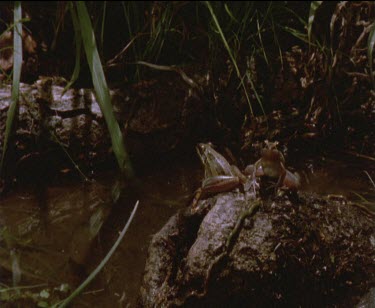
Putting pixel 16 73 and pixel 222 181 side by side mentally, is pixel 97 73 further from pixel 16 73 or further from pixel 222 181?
pixel 222 181

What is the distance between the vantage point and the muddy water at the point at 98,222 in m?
1.98

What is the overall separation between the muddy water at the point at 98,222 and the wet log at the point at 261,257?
19 cm

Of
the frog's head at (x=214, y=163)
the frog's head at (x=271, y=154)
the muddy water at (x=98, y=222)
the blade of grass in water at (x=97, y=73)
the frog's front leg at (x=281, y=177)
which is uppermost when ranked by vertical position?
the blade of grass in water at (x=97, y=73)

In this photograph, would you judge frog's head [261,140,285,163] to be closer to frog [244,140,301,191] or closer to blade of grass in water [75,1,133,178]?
frog [244,140,301,191]

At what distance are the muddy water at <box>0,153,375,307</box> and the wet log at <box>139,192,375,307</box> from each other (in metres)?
0.19

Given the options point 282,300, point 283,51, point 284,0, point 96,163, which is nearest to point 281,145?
point 283,51

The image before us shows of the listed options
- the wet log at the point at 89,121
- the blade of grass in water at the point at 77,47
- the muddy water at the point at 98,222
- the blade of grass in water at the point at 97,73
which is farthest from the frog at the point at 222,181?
the blade of grass in water at the point at 77,47

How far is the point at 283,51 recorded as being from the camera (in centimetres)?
292

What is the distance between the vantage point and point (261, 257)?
1.71 m

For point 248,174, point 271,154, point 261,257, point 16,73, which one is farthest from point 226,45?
point 261,257

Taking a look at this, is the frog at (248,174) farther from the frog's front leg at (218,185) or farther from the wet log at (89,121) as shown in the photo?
the wet log at (89,121)

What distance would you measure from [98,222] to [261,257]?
36.4 inches

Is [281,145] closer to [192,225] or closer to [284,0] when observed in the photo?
[284,0]

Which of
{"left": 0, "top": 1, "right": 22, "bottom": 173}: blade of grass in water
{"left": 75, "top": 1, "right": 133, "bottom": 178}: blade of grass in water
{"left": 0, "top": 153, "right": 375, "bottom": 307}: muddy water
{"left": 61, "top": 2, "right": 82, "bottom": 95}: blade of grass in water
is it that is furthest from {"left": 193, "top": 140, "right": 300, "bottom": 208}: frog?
{"left": 0, "top": 1, "right": 22, "bottom": 173}: blade of grass in water
